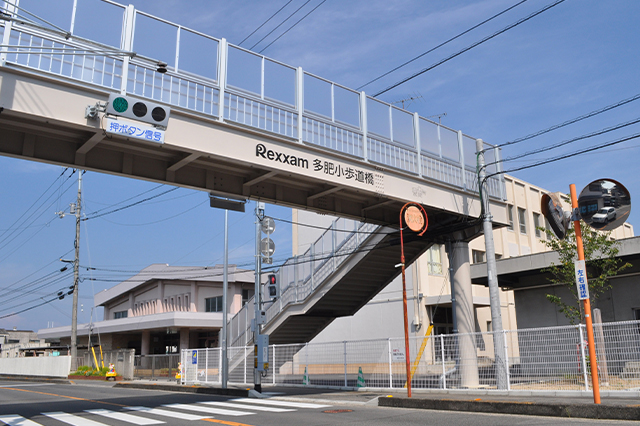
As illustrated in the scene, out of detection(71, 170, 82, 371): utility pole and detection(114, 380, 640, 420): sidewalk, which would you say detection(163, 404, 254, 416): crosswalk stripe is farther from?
detection(71, 170, 82, 371): utility pole

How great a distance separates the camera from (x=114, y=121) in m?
11.5

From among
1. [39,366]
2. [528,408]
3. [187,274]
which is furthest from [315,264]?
[39,366]

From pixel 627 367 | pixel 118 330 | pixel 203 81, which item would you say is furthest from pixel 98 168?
pixel 118 330

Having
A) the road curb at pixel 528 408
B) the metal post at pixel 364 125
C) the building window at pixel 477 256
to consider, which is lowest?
the road curb at pixel 528 408

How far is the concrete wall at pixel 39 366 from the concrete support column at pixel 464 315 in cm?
3347

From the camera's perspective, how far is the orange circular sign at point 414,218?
50.8 ft

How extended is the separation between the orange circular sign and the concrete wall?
35051 millimetres

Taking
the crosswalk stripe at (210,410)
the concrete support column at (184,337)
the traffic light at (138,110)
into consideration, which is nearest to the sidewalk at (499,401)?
the crosswalk stripe at (210,410)

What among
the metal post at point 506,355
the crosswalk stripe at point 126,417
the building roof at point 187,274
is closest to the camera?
the crosswalk stripe at point 126,417

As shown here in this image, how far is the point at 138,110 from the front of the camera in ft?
38.8

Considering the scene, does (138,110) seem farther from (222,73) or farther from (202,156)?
(222,73)

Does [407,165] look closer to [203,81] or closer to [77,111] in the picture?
[203,81]

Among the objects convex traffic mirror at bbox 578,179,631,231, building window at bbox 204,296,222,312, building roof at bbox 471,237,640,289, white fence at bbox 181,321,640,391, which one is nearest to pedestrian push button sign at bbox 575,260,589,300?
convex traffic mirror at bbox 578,179,631,231

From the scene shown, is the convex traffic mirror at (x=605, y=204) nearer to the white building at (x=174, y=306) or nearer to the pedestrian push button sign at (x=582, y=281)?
the pedestrian push button sign at (x=582, y=281)
